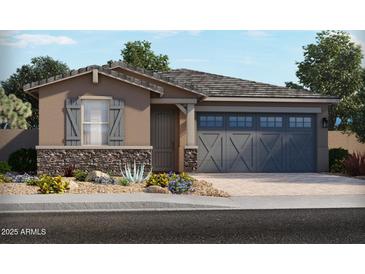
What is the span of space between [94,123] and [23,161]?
376cm

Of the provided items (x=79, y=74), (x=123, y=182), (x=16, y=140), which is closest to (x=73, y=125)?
(x=79, y=74)

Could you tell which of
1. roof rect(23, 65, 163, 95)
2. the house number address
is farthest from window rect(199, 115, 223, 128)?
the house number address

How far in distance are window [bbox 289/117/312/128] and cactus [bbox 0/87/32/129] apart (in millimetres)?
17947

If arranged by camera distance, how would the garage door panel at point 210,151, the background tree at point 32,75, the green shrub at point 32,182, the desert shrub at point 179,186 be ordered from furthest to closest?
the background tree at point 32,75 < the garage door panel at point 210,151 < the green shrub at point 32,182 < the desert shrub at point 179,186

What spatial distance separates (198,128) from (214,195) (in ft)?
27.4

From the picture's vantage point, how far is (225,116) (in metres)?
23.3

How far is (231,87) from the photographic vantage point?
2406 cm

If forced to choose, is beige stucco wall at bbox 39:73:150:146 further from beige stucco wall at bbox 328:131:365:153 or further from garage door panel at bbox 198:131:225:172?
beige stucco wall at bbox 328:131:365:153

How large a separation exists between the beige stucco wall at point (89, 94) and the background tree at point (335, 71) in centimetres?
1504

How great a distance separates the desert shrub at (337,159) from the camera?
2388 cm

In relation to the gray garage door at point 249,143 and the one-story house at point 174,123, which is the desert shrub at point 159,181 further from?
the gray garage door at point 249,143

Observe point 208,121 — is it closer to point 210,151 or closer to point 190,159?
point 210,151

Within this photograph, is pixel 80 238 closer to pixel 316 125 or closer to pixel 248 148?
pixel 248 148

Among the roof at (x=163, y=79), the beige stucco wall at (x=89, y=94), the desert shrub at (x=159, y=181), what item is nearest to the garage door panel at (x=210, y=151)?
the roof at (x=163, y=79)
